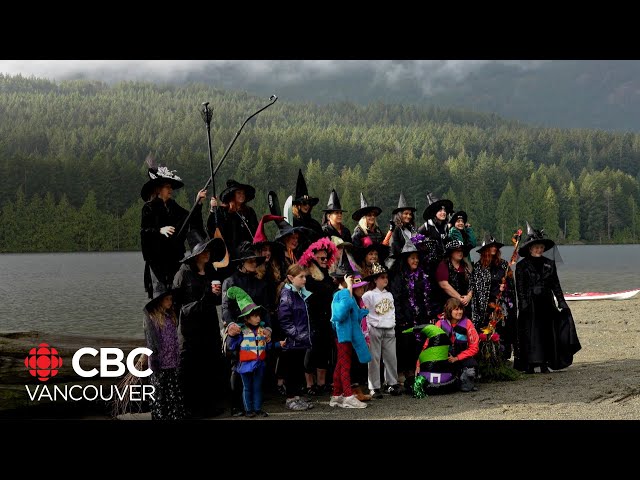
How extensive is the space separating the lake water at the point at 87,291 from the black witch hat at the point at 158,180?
6.84 metres

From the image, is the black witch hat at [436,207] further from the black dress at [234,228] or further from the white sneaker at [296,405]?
the white sneaker at [296,405]

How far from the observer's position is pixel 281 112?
176250 millimetres

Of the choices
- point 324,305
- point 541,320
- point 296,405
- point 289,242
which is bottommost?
point 296,405

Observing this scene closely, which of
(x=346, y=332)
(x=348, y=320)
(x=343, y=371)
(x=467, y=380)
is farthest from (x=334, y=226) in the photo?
(x=467, y=380)

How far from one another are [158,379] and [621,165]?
15109 centimetres

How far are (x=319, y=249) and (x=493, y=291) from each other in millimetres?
2916

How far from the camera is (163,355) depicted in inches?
305

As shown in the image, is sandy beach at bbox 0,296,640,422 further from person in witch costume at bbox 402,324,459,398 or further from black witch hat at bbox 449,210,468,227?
black witch hat at bbox 449,210,468,227

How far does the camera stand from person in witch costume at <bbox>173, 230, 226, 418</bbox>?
7902 mm

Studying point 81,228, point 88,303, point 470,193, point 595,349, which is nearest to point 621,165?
point 470,193

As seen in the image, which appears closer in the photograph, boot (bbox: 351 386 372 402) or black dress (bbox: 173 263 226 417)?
black dress (bbox: 173 263 226 417)

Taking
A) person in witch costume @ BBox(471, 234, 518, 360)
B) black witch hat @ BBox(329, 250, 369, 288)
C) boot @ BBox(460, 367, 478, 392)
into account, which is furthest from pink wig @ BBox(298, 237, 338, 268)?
person in witch costume @ BBox(471, 234, 518, 360)

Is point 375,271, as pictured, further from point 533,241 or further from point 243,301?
point 533,241

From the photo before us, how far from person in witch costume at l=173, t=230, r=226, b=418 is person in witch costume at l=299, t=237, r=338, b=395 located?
103 centimetres
